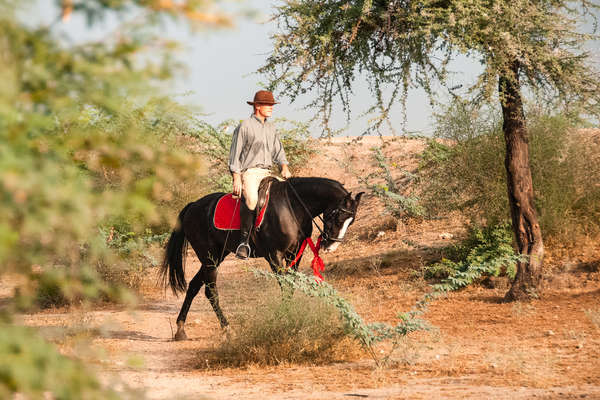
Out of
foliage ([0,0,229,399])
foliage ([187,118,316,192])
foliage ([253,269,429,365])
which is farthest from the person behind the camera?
foliage ([187,118,316,192])

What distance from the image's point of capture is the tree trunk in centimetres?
990

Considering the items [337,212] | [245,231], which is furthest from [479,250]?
[245,231]

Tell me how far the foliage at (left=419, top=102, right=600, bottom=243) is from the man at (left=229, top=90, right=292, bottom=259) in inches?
148

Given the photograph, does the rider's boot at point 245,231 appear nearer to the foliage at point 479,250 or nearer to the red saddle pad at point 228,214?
the red saddle pad at point 228,214

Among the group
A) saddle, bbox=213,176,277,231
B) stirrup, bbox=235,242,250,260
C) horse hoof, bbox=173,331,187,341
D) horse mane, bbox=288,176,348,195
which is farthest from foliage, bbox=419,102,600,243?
horse hoof, bbox=173,331,187,341

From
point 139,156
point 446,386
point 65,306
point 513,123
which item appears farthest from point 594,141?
point 139,156

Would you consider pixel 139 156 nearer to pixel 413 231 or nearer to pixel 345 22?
pixel 345 22

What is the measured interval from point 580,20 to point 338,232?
4.80m

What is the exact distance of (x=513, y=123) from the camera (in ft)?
32.7

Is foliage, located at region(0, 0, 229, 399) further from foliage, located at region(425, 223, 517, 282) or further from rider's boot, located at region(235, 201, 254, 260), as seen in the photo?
foliage, located at region(425, 223, 517, 282)

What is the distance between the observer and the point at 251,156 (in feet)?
28.5

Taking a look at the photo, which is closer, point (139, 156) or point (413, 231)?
point (139, 156)

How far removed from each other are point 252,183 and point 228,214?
2.04ft

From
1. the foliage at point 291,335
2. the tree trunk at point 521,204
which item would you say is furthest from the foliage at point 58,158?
the tree trunk at point 521,204
